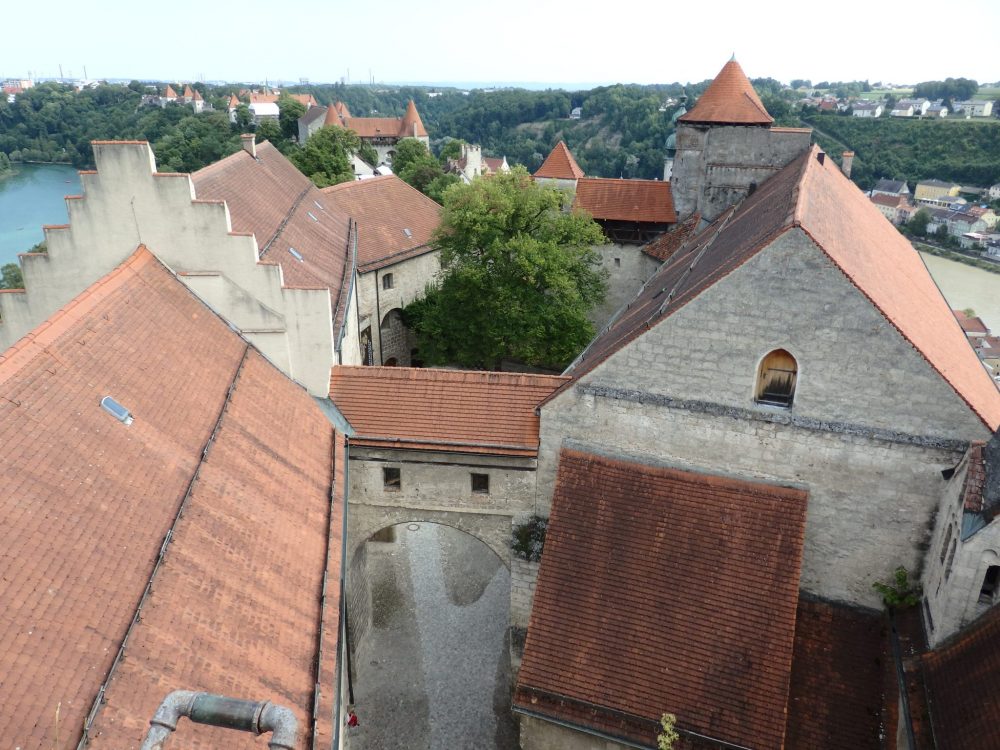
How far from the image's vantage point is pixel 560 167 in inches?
1614

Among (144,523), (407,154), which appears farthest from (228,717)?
(407,154)

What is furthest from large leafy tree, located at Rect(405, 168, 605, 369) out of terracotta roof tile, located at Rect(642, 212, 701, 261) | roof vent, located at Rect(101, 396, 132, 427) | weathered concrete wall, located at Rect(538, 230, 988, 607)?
roof vent, located at Rect(101, 396, 132, 427)

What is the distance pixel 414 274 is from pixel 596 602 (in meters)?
21.7

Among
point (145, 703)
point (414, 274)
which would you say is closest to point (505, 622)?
point (145, 703)

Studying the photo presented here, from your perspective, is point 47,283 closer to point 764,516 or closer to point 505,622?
point 505,622

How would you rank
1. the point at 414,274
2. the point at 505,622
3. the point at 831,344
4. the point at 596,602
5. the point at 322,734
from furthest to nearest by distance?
the point at 414,274, the point at 505,622, the point at 596,602, the point at 831,344, the point at 322,734

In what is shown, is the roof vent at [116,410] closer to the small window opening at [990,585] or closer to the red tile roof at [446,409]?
the red tile roof at [446,409]

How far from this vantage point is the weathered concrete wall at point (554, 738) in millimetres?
13773

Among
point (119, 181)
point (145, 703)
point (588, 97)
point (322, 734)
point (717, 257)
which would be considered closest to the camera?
point (145, 703)

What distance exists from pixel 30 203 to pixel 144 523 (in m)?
117

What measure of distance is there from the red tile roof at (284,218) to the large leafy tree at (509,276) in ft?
14.8

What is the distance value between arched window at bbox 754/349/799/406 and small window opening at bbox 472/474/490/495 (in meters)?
6.50

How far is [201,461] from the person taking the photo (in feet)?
39.4

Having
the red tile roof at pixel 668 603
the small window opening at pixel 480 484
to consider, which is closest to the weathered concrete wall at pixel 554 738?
the red tile roof at pixel 668 603
